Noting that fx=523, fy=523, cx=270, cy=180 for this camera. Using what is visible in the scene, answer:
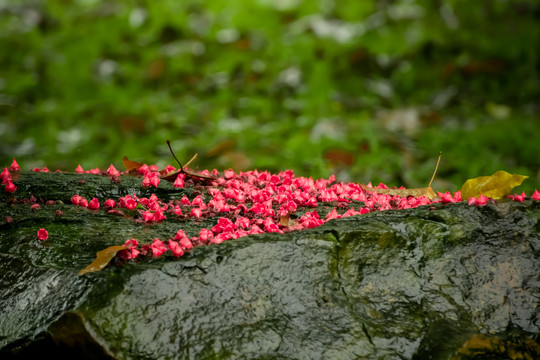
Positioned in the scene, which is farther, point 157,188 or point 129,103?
point 129,103

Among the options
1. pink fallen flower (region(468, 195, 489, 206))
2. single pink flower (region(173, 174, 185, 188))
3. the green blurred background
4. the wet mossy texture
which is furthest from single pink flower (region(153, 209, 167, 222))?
the green blurred background

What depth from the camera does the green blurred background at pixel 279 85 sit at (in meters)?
5.16

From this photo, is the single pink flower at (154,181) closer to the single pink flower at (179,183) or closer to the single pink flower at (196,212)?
the single pink flower at (179,183)

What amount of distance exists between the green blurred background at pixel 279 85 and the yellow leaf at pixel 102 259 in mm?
2876

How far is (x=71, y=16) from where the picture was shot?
7.14 metres

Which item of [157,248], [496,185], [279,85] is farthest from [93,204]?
[279,85]

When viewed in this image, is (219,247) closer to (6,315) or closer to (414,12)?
(6,315)

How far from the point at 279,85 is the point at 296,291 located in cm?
487

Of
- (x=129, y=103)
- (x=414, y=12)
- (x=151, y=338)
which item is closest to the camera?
(x=151, y=338)

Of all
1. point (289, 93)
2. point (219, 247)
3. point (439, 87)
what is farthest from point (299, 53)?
point (219, 247)

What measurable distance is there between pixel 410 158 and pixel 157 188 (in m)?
3.09

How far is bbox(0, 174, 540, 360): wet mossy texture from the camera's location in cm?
164

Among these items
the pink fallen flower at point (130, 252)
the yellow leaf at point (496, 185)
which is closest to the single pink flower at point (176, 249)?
the pink fallen flower at point (130, 252)

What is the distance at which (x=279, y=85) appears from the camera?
21.0ft
